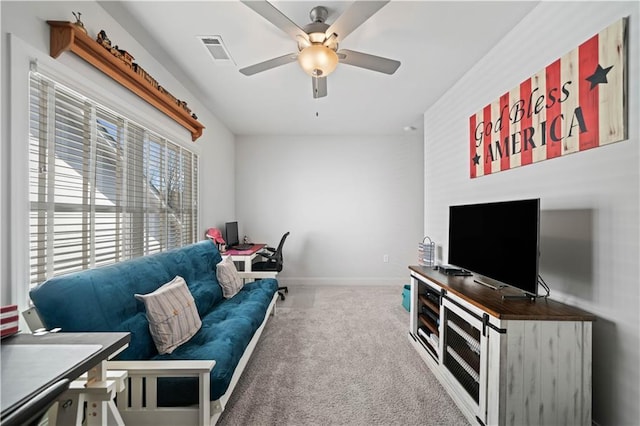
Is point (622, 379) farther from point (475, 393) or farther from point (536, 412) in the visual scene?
point (475, 393)

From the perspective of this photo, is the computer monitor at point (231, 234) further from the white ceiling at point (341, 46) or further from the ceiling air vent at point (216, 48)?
the ceiling air vent at point (216, 48)

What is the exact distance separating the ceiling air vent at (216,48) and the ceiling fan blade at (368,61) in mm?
1001

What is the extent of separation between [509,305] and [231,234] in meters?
3.64

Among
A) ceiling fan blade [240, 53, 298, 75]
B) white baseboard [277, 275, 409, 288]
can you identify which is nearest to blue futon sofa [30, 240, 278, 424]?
ceiling fan blade [240, 53, 298, 75]

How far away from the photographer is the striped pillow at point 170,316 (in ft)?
5.43

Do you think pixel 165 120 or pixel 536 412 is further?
pixel 165 120

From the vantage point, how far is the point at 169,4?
71.4 inches

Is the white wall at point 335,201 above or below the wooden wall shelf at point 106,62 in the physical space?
below

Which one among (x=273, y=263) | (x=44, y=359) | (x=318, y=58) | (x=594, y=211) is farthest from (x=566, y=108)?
(x=273, y=263)

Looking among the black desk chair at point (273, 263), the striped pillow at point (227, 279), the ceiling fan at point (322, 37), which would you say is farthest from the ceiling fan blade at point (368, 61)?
the black desk chair at point (273, 263)

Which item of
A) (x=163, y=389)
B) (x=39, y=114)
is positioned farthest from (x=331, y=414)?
(x=39, y=114)

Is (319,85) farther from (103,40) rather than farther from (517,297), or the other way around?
(517,297)

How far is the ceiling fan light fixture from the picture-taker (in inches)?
A: 71.1

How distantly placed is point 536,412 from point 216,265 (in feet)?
8.87
